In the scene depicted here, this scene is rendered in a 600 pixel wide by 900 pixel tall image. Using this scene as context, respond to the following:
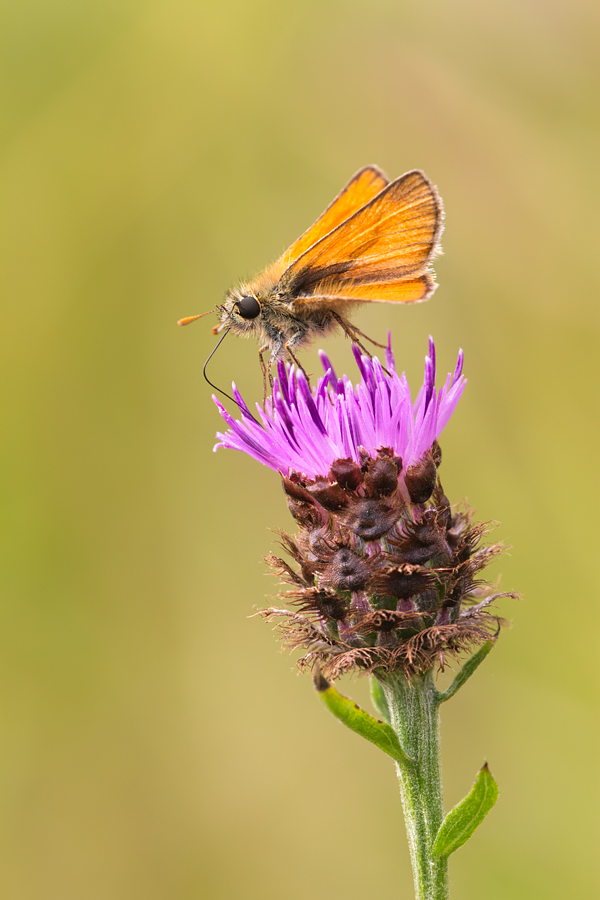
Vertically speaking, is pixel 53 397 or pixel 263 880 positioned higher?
pixel 53 397

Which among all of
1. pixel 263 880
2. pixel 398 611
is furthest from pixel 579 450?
pixel 263 880

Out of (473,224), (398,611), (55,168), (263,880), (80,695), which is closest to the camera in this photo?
(398,611)

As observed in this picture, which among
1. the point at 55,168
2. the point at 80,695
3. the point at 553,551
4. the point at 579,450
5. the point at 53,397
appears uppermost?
the point at 55,168

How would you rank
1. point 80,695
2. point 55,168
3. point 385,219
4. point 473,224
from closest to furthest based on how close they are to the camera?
1. point 385,219
2. point 80,695
3. point 473,224
4. point 55,168

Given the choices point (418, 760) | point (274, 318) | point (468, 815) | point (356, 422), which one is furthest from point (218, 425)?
point (468, 815)

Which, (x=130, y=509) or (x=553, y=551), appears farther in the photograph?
(x=130, y=509)

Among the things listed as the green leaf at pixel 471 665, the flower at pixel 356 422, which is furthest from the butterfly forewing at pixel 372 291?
the green leaf at pixel 471 665

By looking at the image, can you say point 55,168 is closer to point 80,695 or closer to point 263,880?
point 80,695

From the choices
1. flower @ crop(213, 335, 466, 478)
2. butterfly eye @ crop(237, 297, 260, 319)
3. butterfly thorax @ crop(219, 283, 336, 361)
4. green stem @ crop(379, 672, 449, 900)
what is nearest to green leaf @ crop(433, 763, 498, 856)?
green stem @ crop(379, 672, 449, 900)
